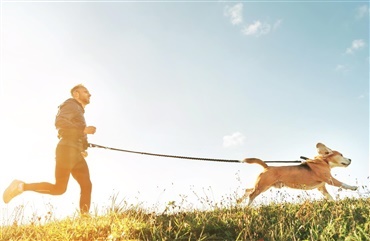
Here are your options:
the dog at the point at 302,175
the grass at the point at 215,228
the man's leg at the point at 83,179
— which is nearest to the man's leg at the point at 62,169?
the man's leg at the point at 83,179

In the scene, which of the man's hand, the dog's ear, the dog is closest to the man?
the man's hand

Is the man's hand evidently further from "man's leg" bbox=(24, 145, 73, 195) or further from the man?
"man's leg" bbox=(24, 145, 73, 195)

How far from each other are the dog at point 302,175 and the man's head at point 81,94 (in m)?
3.60

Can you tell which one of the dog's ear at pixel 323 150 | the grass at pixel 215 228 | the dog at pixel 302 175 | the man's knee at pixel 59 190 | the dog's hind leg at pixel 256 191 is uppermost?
the dog's ear at pixel 323 150

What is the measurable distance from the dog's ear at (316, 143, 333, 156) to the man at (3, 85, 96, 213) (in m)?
5.77

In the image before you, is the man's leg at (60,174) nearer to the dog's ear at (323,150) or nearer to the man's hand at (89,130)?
the man's hand at (89,130)

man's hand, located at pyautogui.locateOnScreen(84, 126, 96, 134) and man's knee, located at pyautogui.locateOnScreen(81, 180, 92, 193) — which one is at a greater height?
man's hand, located at pyautogui.locateOnScreen(84, 126, 96, 134)

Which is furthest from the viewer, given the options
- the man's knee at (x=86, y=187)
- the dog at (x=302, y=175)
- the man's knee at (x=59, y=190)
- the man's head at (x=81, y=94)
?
the dog at (x=302, y=175)

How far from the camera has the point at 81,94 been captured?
20.5 ft

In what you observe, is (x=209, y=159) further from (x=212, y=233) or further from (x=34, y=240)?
(x=34, y=240)

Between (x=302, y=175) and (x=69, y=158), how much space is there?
5180mm

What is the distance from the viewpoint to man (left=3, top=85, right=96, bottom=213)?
5609 millimetres

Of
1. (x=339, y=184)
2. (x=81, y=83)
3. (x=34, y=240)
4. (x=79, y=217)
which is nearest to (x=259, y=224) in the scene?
(x=79, y=217)

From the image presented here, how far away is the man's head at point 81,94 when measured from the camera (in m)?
6.25
